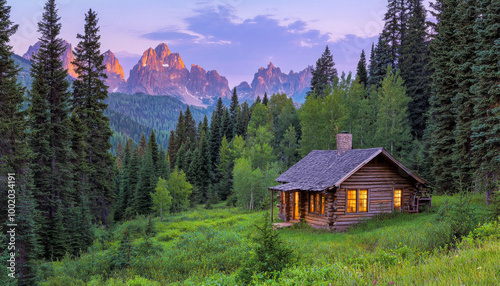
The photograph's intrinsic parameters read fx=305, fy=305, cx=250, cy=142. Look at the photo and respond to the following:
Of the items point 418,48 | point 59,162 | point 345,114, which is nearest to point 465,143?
point 345,114

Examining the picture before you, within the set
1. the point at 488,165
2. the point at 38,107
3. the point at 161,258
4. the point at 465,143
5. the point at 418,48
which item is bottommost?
the point at 161,258

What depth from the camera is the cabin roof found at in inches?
879

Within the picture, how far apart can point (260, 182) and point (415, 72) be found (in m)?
31.3

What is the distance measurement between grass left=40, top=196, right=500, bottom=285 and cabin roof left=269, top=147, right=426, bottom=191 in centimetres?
329

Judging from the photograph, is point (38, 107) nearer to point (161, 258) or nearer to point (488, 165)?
point (161, 258)

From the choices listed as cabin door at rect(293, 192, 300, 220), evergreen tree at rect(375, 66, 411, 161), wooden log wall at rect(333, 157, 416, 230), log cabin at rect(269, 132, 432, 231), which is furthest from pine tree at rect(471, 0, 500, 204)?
evergreen tree at rect(375, 66, 411, 161)

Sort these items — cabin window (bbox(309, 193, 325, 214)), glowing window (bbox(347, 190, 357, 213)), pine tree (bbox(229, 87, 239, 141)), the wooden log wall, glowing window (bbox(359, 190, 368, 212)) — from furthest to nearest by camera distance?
pine tree (bbox(229, 87, 239, 141)) → cabin window (bbox(309, 193, 325, 214)) → glowing window (bbox(359, 190, 368, 212)) → glowing window (bbox(347, 190, 357, 213)) → the wooden log wall

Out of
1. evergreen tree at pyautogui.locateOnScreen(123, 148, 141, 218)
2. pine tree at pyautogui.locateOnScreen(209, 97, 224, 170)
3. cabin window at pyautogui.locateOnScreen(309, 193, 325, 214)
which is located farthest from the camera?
pine tree at pyautogui.locateOnScreen(209, 97, 224, 170)

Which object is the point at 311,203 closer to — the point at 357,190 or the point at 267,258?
the point at 357,190

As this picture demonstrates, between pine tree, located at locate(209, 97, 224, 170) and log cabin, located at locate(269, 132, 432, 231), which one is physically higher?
pine tree, located at locate(209, 97, 224, 170)

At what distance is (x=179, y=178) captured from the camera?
5234 cm

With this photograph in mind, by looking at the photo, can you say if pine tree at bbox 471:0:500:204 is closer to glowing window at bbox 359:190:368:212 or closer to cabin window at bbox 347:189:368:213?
glowing window at bbox 359:190:368:212

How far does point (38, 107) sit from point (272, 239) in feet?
82.9

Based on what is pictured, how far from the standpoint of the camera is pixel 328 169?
987 inches
